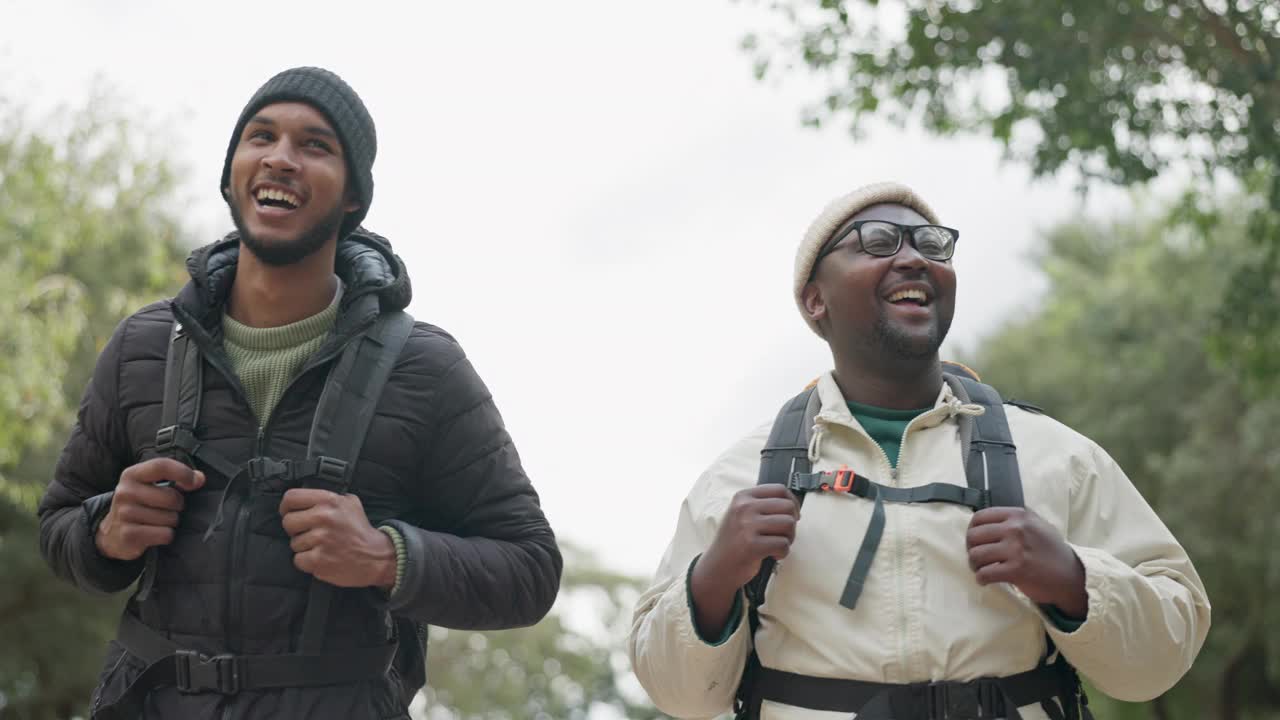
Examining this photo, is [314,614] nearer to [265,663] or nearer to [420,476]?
[265,663]

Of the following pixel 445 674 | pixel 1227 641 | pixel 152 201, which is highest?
pixel 152 201

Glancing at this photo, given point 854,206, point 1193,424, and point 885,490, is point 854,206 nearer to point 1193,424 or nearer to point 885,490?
point 885,490

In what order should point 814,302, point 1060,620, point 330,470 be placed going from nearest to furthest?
point 1060,620, point 330,470, point 814,302

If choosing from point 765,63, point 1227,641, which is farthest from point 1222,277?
point 765,63

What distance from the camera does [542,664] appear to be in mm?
26703

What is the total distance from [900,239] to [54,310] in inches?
478

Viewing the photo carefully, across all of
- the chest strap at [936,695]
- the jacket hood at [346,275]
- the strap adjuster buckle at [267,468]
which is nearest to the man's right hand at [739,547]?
the chest strap at [936,695]

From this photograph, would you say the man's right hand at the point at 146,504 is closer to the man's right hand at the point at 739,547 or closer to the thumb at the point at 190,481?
the thumb at the point at 190,481

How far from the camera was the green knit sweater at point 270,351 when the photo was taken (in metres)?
3.64

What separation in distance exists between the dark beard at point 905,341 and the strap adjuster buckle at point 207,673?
1743mm

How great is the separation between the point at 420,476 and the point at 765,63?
815 cm

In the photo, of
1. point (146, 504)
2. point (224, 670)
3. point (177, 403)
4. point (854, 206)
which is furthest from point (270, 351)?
point (854, 206)

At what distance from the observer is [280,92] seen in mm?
3783

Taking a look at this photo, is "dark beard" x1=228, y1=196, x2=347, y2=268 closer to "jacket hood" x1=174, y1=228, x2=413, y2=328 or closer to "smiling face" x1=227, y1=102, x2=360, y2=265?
"smiling face" x1=227, y1=102, x2=360, y2=265
